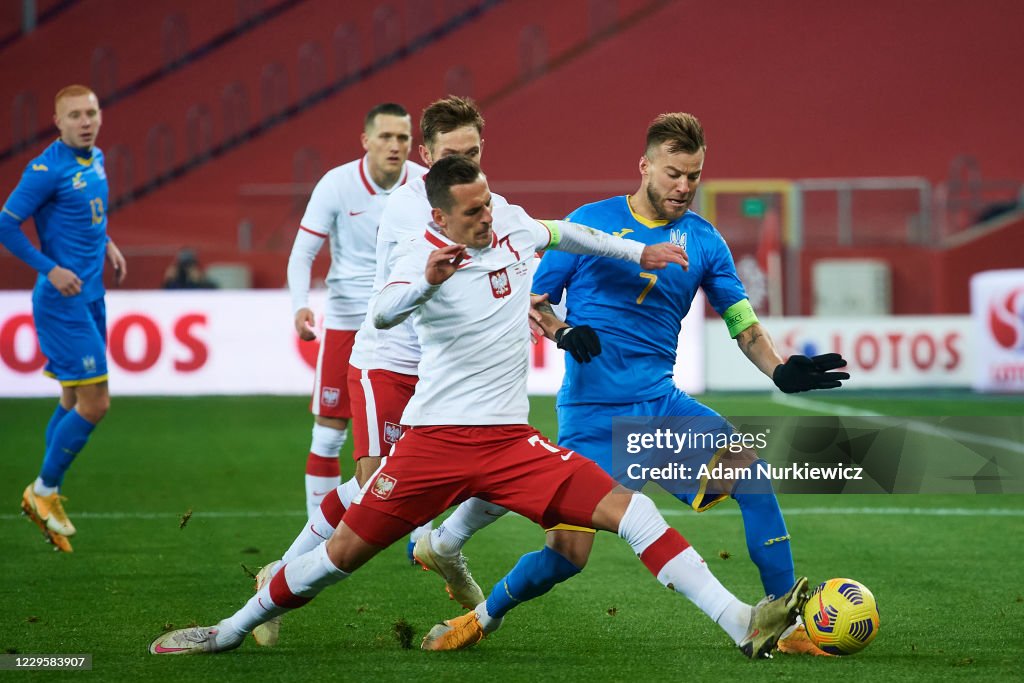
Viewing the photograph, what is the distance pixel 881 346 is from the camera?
53.6ft

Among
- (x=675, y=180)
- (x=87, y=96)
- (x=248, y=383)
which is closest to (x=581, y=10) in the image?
(x=248, y=383)

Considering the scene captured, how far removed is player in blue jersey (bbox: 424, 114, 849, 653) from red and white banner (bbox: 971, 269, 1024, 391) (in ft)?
36.3

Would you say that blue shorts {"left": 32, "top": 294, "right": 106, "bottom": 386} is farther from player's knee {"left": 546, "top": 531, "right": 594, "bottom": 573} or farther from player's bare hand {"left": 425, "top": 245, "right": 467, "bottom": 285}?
player's bare hand {"left": 425, "top": 245, "right": 467, "bottom": 285}

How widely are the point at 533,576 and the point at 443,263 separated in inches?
50.5

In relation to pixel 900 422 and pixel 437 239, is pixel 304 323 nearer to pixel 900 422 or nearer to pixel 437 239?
pixel 437 239

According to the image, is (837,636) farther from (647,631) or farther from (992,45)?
(992,45)

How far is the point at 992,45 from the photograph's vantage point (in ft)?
76.5

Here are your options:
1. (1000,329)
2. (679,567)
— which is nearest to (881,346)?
(1000,329)

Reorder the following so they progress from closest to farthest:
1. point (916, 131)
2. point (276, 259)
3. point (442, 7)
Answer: point (276, 259), point (916, 131), point (442, 7)

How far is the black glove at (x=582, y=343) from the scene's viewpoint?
4.70m

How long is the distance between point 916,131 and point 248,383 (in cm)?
1248

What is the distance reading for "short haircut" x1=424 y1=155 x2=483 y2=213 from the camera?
4410 mm

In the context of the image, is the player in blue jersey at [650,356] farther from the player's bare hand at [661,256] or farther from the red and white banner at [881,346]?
the red and white banner at [881,346]

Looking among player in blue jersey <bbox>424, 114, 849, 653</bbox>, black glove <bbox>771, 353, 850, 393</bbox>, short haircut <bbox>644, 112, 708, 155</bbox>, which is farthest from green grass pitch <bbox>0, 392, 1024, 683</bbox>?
short haircut <bbox>644, 112, 708, 155</bbox>
